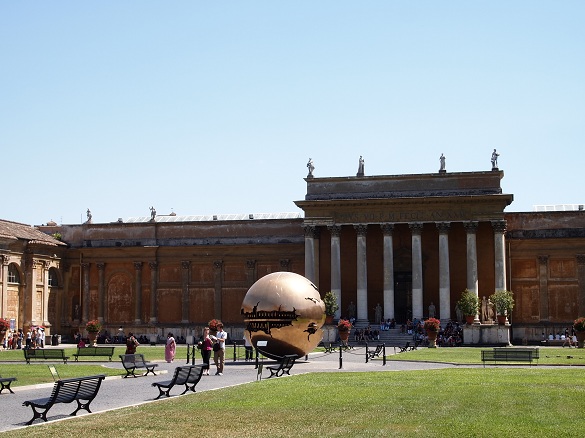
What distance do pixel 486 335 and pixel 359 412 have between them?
42.3m

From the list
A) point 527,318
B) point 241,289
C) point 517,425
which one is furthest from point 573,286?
point 517,425

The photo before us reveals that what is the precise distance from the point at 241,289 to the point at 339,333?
15.2 metres

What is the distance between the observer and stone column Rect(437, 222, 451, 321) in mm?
63094

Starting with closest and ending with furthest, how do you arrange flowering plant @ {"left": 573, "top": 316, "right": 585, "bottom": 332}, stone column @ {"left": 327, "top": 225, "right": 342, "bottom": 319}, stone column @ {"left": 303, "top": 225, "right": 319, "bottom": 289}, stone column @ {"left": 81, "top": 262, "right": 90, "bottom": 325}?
flowering plant @ {"left": 573, "top": 316, "right": 585, "bottom": 332} → stone column @ {"left": 327, "top": 225, "right": 342, "bottom": 319} → stone column @ {"left": 303, "top": 225, "right": 319, "bottom": 289} → stone column @ {"left": 81, "top": 262, "right": 90, "bottom": 325}

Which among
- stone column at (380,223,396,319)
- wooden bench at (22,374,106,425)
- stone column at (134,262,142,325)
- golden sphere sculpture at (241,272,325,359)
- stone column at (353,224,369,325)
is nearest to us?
wooden bench at (22,374,106,425)

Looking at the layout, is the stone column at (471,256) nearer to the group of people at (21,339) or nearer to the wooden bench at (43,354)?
the group of people at (21,339)

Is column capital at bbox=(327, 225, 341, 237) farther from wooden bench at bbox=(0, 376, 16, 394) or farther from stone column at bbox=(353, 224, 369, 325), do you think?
wooden bench at bbox=(0, 376, 16, 394)

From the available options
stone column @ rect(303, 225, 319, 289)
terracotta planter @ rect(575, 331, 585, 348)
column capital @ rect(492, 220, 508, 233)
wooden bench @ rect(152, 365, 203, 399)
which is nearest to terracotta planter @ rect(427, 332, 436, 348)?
terracotta planter @ rect(575, 331, 585, 348)

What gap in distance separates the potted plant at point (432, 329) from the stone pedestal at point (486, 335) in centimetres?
440

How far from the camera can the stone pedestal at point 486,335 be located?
5891cm

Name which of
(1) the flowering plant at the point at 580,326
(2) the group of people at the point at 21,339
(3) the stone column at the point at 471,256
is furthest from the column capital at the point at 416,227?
(2) the group of people at the point at 21,339

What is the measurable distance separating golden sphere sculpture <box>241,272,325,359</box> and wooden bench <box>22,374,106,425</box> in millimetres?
15233

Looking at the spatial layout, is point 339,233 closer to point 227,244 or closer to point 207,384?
point 227,244

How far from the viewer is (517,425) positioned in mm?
16250
